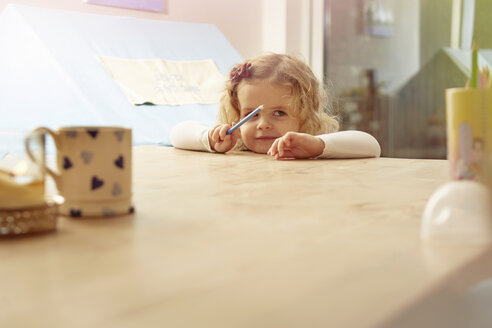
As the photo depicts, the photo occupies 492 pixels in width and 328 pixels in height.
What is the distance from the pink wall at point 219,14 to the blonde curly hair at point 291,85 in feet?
5.05

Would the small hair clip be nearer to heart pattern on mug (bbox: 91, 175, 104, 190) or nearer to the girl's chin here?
the girl's chin

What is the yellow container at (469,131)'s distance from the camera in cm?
50

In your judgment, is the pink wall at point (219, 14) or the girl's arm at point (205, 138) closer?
the girl's arm at point (205, 138)

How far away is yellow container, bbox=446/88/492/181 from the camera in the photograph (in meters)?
0.50

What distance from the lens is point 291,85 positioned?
5.54 ft

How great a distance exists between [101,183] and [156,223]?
0.07m

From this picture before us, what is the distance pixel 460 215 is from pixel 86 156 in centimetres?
33

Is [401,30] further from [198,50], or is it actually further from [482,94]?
[482,94]

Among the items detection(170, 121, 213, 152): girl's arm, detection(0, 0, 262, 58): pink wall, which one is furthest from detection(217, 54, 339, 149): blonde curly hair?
detection(0, 0, 262, 58): pink wall

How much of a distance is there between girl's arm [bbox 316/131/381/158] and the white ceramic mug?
29.9 inches

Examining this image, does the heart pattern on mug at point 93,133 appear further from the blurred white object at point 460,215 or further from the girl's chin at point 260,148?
the girl's chin at point 260,148

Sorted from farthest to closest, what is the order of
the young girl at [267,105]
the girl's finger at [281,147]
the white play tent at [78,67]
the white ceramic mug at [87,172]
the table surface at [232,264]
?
Answer: 1. the white play tent at [78,67]
2. the young girl at [267,105]
3. the girl's finger at [281,147]
4. the white ceramic mug at [87,172]
5. the table surface at [232,264]

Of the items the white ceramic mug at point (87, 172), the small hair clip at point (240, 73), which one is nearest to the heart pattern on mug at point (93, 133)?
the white ceramic mug at point (87, 172)

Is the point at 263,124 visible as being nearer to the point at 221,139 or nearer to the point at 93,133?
the point at 221,139
